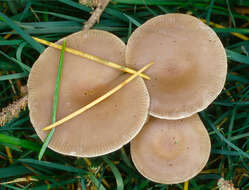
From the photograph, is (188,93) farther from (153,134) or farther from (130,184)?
(130,184)

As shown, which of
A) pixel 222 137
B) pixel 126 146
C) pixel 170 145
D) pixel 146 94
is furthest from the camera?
pixel 126 146

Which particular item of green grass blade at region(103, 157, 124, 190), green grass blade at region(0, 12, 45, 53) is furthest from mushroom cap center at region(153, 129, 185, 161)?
green grass blade at region(0, 12, 45, 53)

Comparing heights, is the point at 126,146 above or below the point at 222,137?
below

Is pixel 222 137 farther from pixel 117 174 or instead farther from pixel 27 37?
pixel 27 37

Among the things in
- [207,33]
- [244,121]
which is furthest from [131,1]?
[244,121]

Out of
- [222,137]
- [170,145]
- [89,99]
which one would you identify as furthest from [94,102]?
[222,137]

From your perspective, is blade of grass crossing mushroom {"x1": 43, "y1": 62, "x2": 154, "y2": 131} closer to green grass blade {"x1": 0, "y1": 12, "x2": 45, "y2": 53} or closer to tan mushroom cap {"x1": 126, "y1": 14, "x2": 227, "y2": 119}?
tan mushroom cap {"x1": 126, "y1": 14, "x2": 227, "y2": 119}
